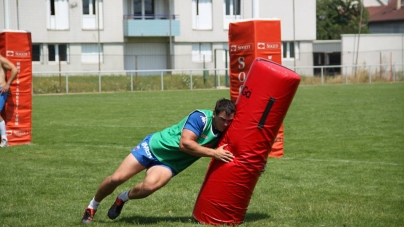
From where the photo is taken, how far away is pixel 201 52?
175 ft

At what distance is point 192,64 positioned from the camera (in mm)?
52250

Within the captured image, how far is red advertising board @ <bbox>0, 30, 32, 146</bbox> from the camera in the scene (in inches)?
586

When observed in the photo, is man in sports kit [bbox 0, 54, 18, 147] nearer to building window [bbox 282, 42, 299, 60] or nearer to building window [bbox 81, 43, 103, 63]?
building window [bbox 81, 43, 103, 63]

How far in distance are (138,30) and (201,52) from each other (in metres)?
5.47

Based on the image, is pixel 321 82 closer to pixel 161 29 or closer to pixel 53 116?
pixel 161 29

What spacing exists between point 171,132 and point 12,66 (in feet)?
24.2

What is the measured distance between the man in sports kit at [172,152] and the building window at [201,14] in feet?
149

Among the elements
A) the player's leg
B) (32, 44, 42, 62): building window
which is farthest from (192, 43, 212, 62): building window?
the player's leg

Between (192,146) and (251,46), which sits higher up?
(251,46)

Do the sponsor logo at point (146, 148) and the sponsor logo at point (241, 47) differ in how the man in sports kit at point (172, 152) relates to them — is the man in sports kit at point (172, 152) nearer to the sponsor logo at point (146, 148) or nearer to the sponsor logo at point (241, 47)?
the sponsor logo at point (146, 148)

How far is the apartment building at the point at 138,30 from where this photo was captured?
48000 millimetres

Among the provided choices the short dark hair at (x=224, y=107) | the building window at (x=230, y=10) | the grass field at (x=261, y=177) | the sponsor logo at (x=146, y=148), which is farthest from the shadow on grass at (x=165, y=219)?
the building window at (x=230, y=10)

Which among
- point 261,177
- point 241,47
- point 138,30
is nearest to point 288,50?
point 138,30

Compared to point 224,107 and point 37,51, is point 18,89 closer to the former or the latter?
point 224,107
